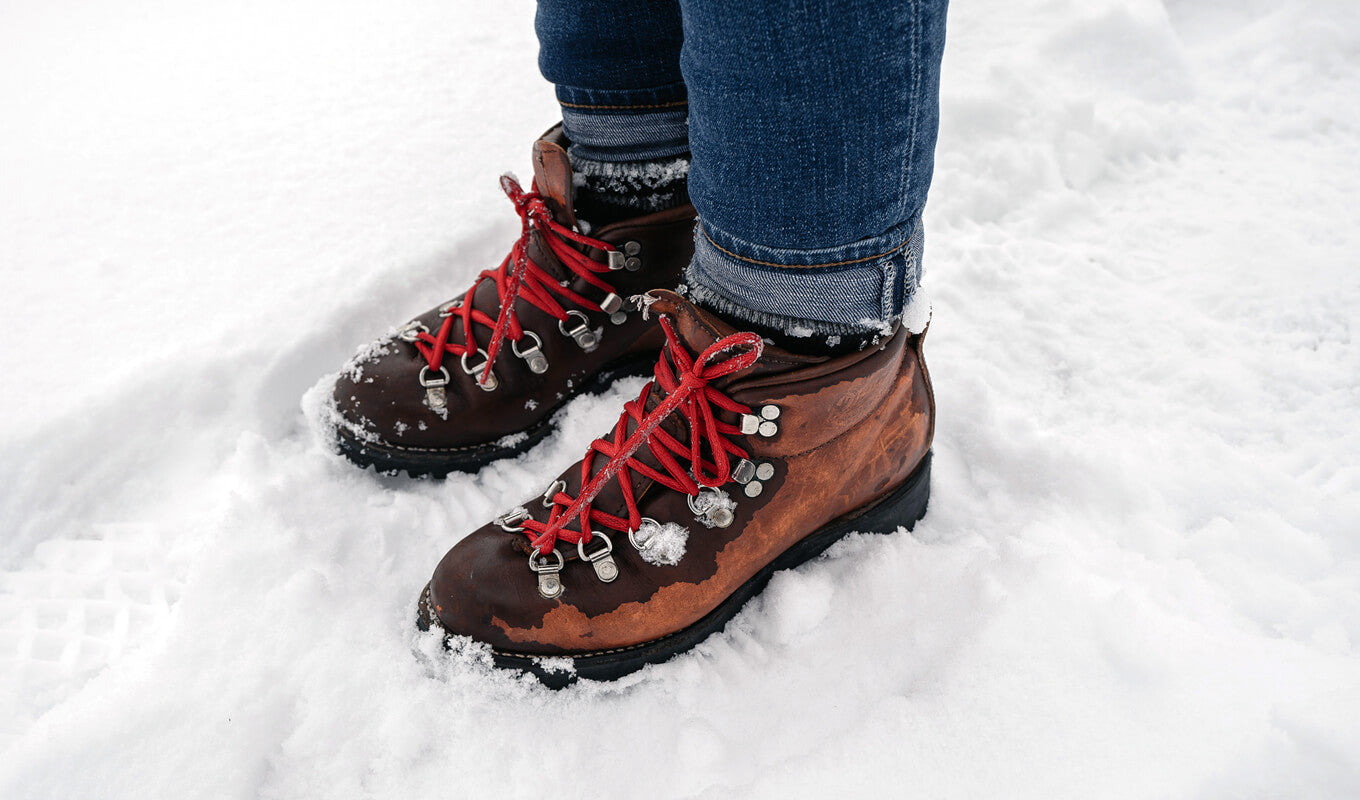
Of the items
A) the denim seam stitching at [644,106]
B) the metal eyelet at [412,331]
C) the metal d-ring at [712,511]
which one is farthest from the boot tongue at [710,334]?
the metal eyelet at [412,331]

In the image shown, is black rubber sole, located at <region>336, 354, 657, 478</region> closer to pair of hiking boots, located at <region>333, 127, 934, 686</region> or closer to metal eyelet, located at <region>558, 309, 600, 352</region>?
metal eyelet, located at <region>558, 309, 600, 352</region>

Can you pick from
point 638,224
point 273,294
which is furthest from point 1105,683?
point 273,294

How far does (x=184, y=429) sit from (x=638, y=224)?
0.81 metres

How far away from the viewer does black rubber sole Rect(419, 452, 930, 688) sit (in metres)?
0.89

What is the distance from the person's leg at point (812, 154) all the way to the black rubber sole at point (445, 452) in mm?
407

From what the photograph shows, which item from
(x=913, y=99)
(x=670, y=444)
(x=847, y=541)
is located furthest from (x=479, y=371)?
(x=913, y=99)

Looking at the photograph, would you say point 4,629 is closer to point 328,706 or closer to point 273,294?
point 328,706

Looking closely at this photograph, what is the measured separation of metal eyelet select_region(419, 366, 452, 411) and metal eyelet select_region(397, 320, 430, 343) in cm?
7

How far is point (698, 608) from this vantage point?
90cm

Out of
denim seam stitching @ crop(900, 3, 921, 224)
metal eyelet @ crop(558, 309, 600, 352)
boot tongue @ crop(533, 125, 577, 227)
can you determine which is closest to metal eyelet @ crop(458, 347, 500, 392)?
metal eyelet @ crop(558, 309, 600, 352)

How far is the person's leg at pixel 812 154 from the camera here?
0.60 meters

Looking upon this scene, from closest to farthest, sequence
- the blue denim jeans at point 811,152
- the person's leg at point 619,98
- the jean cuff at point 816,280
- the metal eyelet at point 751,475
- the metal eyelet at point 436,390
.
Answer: the blue denim jeans at point 811,152 → the jean cuff at point 816,280 → the metal eyelet at point 751,475 → the person's leg at point 619,98 → the metal eyelet at point 436,390

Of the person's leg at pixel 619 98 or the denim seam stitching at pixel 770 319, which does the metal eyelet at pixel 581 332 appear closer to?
the person's leg at pixel 619 98

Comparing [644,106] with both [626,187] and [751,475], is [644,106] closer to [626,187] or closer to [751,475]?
[626,187]
